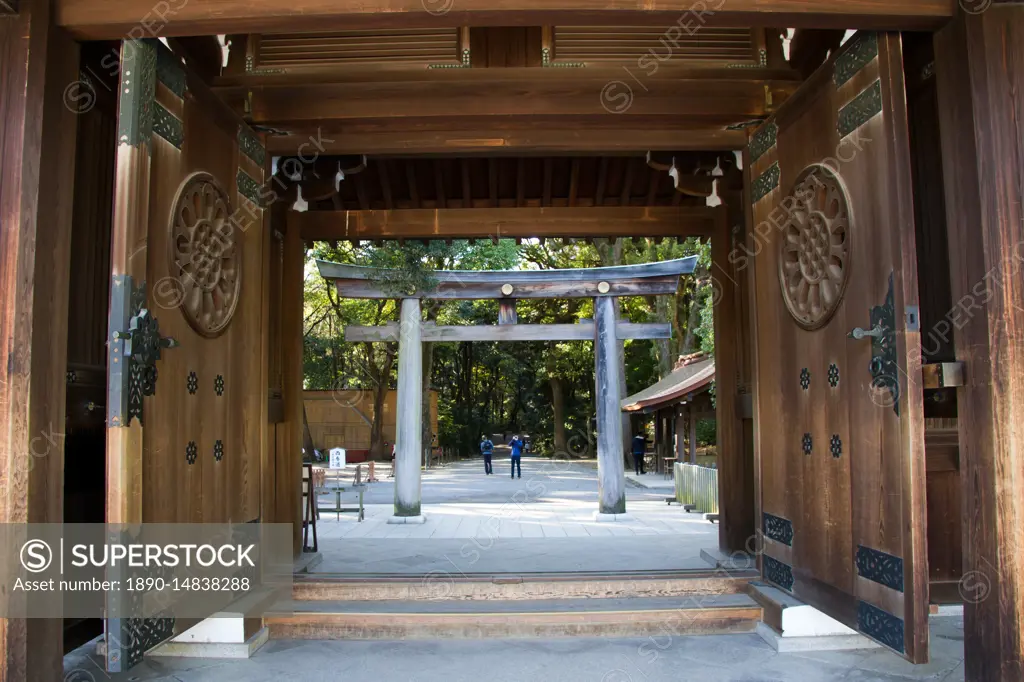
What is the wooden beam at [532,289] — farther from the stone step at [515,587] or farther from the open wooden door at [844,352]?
the stone step at [515,587]

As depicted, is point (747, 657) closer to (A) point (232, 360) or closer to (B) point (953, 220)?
(B) point (953, 220)

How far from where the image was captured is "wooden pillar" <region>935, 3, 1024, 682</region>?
3150 millimetres

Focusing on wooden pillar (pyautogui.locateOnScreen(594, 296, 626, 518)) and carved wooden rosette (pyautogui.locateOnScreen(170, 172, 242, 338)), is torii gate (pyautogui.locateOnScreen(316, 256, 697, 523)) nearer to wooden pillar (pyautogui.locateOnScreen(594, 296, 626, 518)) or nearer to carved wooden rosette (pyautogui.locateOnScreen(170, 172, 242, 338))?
wooden pillar (pyautogui.locateOnScreen(594, 296, 626, 518))

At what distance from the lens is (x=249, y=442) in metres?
4.63

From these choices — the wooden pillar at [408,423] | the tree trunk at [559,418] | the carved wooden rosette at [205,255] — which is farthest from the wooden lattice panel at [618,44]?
the tree trunk at [559,418]

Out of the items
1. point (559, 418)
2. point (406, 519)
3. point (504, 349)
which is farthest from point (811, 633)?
point (504, 349)

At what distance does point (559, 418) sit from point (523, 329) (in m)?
19.1

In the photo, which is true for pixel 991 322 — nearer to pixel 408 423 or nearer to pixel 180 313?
pixel 180 313

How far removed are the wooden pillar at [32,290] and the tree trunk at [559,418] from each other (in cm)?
2738

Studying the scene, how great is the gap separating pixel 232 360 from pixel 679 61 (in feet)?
10.9

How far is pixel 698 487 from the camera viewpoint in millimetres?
11227

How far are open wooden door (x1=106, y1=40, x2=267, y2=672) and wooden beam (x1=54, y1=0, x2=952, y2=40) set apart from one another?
20cm

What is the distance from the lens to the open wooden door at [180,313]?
129 inches

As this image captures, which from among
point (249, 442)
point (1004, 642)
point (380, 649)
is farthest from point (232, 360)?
point (1004, 642)
